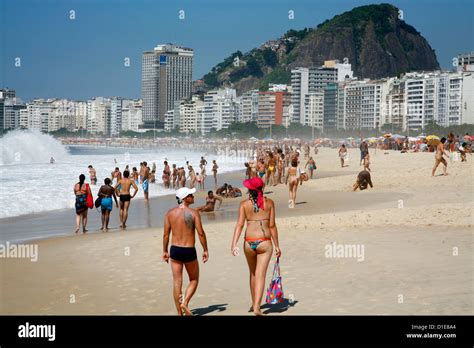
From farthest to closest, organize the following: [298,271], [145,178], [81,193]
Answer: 1. [145,178]
2. [81,193]
3. [298,271]

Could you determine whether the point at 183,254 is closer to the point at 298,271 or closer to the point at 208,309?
the point at 208,309

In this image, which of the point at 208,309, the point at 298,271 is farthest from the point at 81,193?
the point at 208,309

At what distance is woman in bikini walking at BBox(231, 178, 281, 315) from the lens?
6645 mm

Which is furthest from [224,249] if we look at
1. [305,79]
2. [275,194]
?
[305,79]

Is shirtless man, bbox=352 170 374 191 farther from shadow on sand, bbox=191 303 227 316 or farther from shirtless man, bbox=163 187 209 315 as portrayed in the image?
shirtless man, bbox=163 187 209 315

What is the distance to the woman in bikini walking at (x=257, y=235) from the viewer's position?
6645mm

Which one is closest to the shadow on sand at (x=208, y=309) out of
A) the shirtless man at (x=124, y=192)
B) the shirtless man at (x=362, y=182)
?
the shirtless man at (x=124, y=192)

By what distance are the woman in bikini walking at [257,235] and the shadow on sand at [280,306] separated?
0.79 ft

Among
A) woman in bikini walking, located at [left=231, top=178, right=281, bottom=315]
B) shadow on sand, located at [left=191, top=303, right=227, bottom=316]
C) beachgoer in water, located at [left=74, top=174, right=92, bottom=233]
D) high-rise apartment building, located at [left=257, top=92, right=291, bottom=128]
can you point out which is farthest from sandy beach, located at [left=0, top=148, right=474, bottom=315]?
high-rise apartment building, located at [left=257, top=92, right=291, bottom=128]

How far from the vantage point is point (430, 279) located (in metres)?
7.62

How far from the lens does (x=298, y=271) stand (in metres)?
8.76

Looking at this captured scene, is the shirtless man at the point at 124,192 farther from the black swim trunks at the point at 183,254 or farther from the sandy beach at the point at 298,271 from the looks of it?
the black swim trunks at the point at 183,254

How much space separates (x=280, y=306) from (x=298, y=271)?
1.74m
